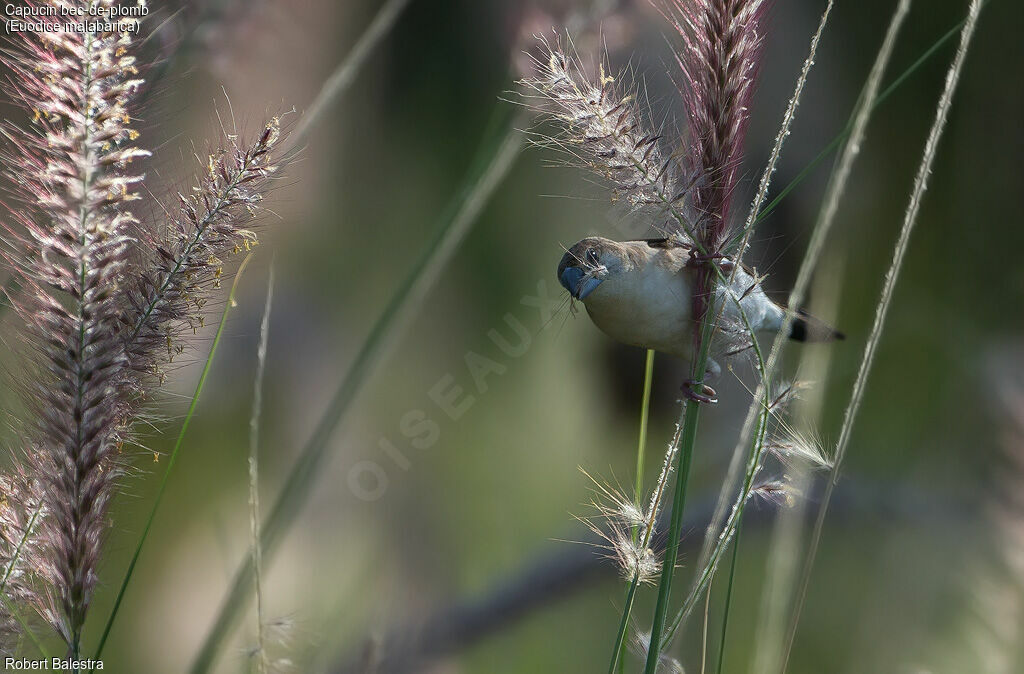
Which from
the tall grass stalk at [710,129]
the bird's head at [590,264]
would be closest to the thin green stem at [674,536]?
the tall grass stalk at [710,129]

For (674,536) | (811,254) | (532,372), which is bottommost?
(532,372)

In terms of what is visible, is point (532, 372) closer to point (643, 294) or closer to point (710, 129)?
point (643, 294)

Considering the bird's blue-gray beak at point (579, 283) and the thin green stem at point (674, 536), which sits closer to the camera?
the thin green stem at point (674, 536)

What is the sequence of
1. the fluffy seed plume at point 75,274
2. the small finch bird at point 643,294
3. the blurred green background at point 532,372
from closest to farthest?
1. the fluffy seed plume at point 75,274
2. the small finch bird at point 643,294
3. the blurred green background at point 532,372

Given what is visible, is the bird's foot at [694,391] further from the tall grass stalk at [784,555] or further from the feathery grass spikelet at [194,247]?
the feathery grass spikelet at [194,247]

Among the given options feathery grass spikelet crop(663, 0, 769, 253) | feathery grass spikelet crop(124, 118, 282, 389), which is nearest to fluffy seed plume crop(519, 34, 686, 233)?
feathery grass spikelet crop(663, 0, 769, 253)

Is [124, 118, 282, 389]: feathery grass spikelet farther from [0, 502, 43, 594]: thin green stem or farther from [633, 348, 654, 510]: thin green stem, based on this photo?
[633, 348, 654, 510]: thin green stem

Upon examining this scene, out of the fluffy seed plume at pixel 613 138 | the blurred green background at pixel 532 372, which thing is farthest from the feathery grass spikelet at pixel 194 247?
the blurred green background at pixel 532 372

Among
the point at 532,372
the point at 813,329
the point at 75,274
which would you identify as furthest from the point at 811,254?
the point at 532,372

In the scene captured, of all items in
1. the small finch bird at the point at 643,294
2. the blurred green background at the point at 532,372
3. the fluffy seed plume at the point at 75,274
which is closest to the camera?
the fluffy seed plume at the point at 75,274

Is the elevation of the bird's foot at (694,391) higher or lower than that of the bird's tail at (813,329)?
lower
